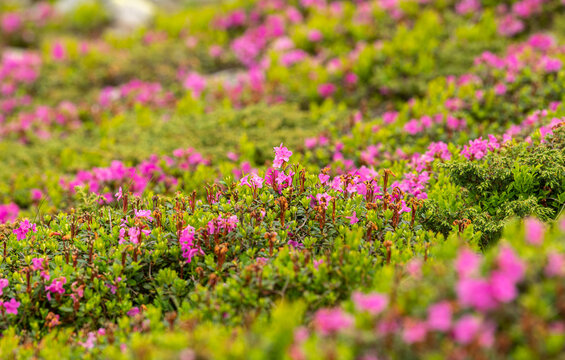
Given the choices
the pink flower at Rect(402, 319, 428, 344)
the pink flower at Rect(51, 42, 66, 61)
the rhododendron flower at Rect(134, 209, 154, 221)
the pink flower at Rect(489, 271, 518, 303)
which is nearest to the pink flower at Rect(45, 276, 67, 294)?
the rhododendron flower at Rect(134, 209, 154, 221)

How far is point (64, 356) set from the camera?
2.93 metres

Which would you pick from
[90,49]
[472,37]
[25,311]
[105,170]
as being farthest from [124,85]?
[25,311]

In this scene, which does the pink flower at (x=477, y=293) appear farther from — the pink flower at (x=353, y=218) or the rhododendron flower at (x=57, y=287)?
the rhododendron flower at (x=57, y=287)

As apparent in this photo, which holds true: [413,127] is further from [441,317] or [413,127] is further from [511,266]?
[441,317]

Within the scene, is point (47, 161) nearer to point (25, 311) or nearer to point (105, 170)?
point (105, 170)

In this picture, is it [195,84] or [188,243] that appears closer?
[188,243]

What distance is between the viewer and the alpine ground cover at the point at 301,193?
7.52ft

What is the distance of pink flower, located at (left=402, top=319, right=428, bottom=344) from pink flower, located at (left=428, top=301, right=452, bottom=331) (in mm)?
40

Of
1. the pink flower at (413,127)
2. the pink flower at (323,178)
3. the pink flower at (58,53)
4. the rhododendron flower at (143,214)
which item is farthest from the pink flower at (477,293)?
the pink flower at (58,53)

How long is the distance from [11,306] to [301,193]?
7.06 feet

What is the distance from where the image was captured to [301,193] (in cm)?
402

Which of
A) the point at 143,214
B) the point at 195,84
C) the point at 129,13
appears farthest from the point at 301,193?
the point at 129,13

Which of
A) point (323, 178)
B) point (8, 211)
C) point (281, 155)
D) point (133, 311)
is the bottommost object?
point (8, 211)

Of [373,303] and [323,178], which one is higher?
[373,303]
